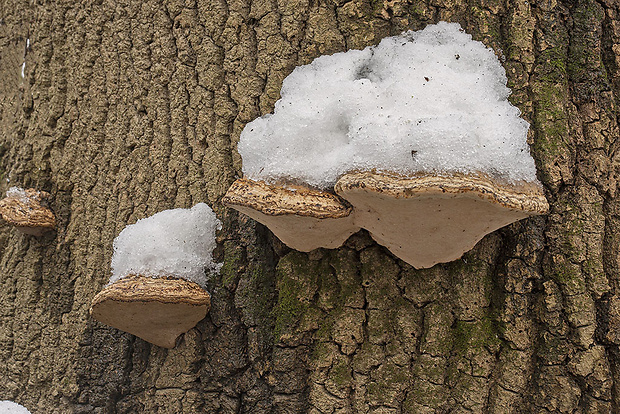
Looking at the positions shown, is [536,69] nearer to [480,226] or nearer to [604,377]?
[480,226]

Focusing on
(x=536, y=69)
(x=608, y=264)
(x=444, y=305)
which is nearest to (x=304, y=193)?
(x=444, y=305)

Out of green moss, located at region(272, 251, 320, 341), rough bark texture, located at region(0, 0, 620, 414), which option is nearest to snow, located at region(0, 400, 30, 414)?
rough bark texture, located at region(0, 0, 620, 414)

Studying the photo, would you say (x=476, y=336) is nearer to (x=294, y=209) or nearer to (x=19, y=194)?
(x=294, y=209)

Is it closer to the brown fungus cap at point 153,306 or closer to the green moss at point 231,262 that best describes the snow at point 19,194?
the brown fungus cap at point 153,306

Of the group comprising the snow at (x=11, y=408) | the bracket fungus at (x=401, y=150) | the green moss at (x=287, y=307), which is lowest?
the snow at (x=11, y=408)

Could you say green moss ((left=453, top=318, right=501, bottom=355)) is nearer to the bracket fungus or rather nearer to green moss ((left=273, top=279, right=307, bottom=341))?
the bracket fungus

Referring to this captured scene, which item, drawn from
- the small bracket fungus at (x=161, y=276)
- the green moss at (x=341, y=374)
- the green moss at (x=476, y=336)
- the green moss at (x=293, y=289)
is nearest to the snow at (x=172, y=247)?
the small bracket fungus at (x=161, y=276)

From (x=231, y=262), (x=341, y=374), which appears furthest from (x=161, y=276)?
(x=341, y=374)
